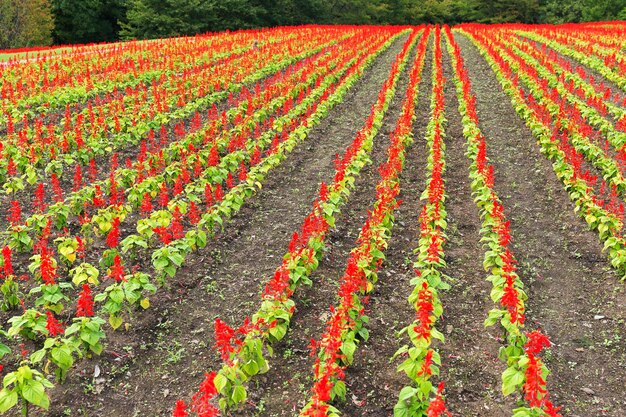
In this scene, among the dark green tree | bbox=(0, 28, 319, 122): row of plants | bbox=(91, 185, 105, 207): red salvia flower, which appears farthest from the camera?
the dark green tree

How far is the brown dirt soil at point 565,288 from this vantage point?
584 centimetres

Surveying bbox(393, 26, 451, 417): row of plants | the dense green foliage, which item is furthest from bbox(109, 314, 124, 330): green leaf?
the dense green foliage

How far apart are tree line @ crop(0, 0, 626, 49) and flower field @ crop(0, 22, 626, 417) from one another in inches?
1157

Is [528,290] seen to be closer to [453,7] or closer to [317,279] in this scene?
[317,279]

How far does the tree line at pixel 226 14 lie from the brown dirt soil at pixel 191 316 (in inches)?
1568

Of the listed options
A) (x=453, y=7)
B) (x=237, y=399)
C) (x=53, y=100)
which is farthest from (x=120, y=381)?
(x=453, y=7)

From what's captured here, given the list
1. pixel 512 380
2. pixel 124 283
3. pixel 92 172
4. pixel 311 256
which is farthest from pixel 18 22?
pixel 512 380

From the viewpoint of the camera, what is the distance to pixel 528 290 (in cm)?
763

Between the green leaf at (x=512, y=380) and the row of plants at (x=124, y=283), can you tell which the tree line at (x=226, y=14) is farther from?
the green leaf at (x=512, y=380)

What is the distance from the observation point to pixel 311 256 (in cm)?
740

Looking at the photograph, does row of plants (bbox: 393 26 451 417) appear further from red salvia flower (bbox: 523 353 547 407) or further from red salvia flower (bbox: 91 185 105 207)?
red salvia flower (bbox: 91 185 105 207)

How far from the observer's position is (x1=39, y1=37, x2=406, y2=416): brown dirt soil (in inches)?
223

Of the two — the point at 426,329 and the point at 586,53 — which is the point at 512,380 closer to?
the point at 426,329

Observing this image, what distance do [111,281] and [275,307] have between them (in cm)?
290
